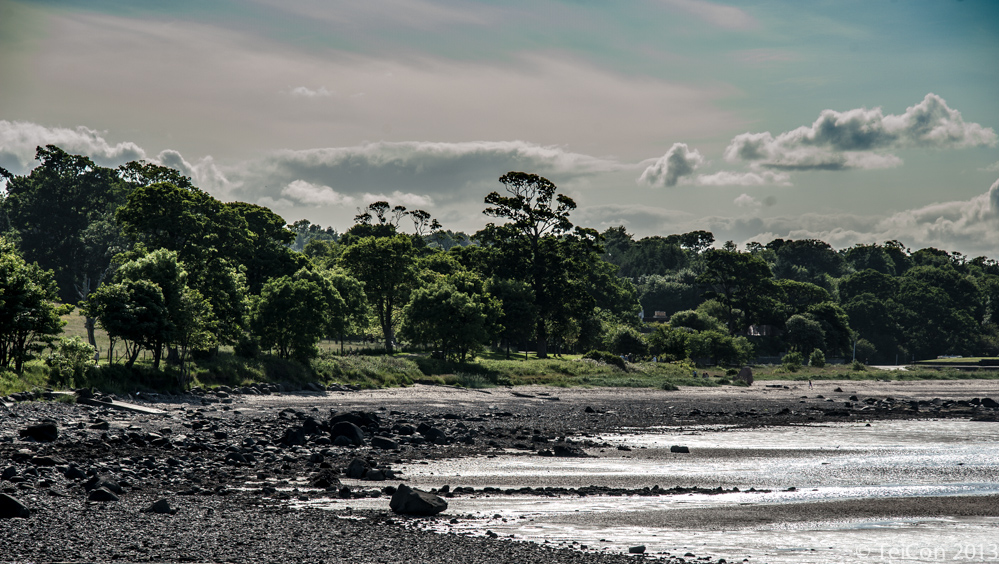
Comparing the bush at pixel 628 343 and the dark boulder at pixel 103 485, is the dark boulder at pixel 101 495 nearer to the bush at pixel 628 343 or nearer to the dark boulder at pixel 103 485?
the dark boulder at pixel 103 485

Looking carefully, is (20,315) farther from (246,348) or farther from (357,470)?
(357,470)

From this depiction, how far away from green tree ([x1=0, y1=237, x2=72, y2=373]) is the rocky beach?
5.42 m

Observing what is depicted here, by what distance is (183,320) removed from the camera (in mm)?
45406

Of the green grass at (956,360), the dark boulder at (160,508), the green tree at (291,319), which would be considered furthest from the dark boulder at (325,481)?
the green grass at (956,360)

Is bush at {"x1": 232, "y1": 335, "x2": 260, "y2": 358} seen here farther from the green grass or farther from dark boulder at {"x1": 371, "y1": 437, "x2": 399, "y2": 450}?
the green grass

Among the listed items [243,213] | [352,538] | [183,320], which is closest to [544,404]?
[183,320]

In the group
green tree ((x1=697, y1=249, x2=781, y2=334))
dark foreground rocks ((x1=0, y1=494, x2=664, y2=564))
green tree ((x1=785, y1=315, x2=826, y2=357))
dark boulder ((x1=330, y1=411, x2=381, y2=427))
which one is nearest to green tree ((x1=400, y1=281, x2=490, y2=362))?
dark boulder ((x1=330, y1=411, x2=381, y2=427))

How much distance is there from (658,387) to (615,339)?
80.5 ft

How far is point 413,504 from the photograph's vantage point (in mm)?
15375

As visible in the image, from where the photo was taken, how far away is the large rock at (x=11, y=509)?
13359mm

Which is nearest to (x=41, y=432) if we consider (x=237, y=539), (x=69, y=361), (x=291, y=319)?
(x=237, y=539)

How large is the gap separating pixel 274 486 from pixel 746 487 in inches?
492

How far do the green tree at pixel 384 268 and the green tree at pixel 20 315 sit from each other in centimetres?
4968

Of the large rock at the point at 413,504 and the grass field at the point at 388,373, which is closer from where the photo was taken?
the large rock at the point at 413,504
